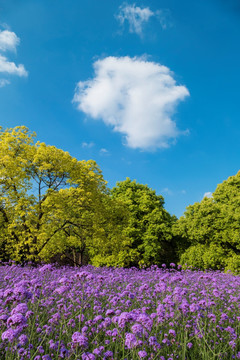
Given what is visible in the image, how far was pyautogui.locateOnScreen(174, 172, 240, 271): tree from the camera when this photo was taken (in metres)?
26.8

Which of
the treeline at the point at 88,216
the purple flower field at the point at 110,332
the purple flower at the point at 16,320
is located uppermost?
the treeline at the point at 88,216

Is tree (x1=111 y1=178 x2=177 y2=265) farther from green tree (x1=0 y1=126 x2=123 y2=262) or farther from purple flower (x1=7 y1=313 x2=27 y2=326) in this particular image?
purple flower (x1=7 y1=313 x2=27 y2=326)

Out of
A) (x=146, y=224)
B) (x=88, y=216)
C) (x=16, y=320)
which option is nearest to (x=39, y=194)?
(x=88, y=216)

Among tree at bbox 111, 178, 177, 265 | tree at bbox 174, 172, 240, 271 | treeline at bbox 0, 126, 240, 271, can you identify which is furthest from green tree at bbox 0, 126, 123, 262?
tree at bbox 174, 172, 240, 271

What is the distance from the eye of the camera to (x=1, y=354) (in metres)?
4.22

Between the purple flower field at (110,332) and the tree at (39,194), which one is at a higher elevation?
the tree at (39,194)

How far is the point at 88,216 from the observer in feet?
76.3

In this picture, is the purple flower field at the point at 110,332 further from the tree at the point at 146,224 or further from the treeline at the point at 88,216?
the tree at the point at 146,224

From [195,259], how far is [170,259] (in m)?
7.09

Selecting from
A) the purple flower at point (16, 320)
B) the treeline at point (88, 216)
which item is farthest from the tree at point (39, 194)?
the purple flower at point (16, 320)

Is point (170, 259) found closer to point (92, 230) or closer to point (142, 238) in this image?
point (142, 238)

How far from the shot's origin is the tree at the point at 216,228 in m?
26.8

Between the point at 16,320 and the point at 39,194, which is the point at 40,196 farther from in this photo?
the point at 16,320

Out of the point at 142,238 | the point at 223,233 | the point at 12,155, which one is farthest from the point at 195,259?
the point at 12,155
